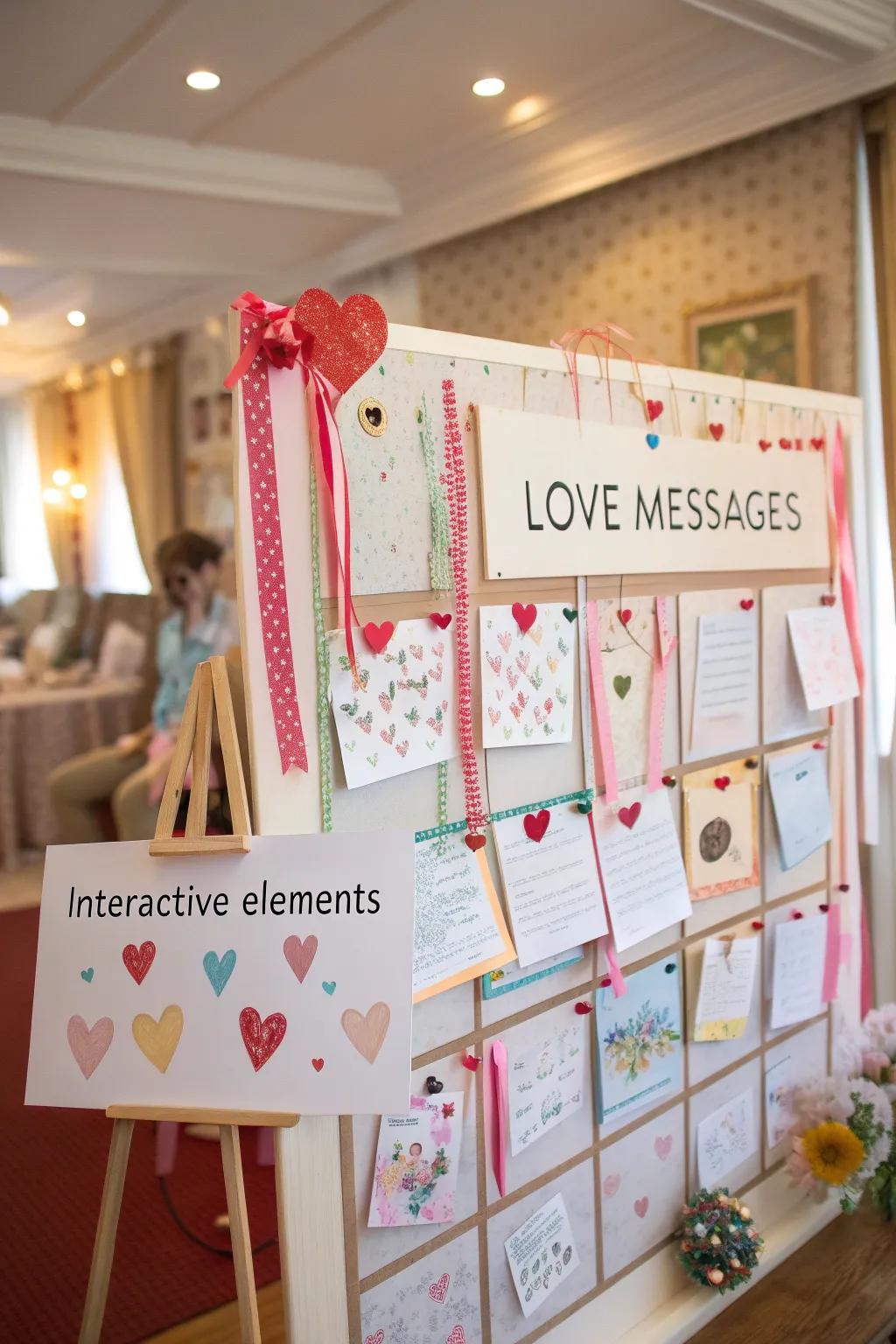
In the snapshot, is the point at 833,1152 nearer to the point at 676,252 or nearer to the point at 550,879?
the point at 550,879

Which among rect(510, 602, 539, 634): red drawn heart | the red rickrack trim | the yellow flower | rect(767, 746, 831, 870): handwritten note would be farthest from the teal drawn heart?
the yellow flower

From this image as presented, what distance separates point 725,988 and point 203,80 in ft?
8.84

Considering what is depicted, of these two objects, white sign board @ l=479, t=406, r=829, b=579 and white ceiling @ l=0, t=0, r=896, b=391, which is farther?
white ceiling @ l=0, t=0, r=896, b=391

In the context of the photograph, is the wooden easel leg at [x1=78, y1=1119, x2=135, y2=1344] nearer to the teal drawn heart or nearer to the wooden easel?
the wooden easel

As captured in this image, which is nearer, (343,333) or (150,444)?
(343,333)

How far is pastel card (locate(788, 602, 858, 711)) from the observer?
2.18 meters

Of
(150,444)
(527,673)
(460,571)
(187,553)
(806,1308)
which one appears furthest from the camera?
(150,444)

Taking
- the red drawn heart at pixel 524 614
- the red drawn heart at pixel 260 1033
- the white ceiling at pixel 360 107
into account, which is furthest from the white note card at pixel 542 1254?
the white ceiling at pixel 360 107

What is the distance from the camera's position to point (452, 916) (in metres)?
1.53

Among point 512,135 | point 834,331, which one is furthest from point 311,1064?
point 512,135

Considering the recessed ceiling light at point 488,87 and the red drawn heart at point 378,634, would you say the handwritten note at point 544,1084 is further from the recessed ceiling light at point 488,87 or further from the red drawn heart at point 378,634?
the recessed ceiling light at point 488,87

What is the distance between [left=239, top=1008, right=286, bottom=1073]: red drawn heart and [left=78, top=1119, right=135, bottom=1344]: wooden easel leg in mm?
163

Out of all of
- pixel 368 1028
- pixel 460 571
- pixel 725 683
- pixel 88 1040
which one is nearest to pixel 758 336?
pixel 725 683

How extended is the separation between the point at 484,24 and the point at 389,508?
77.0 inches
